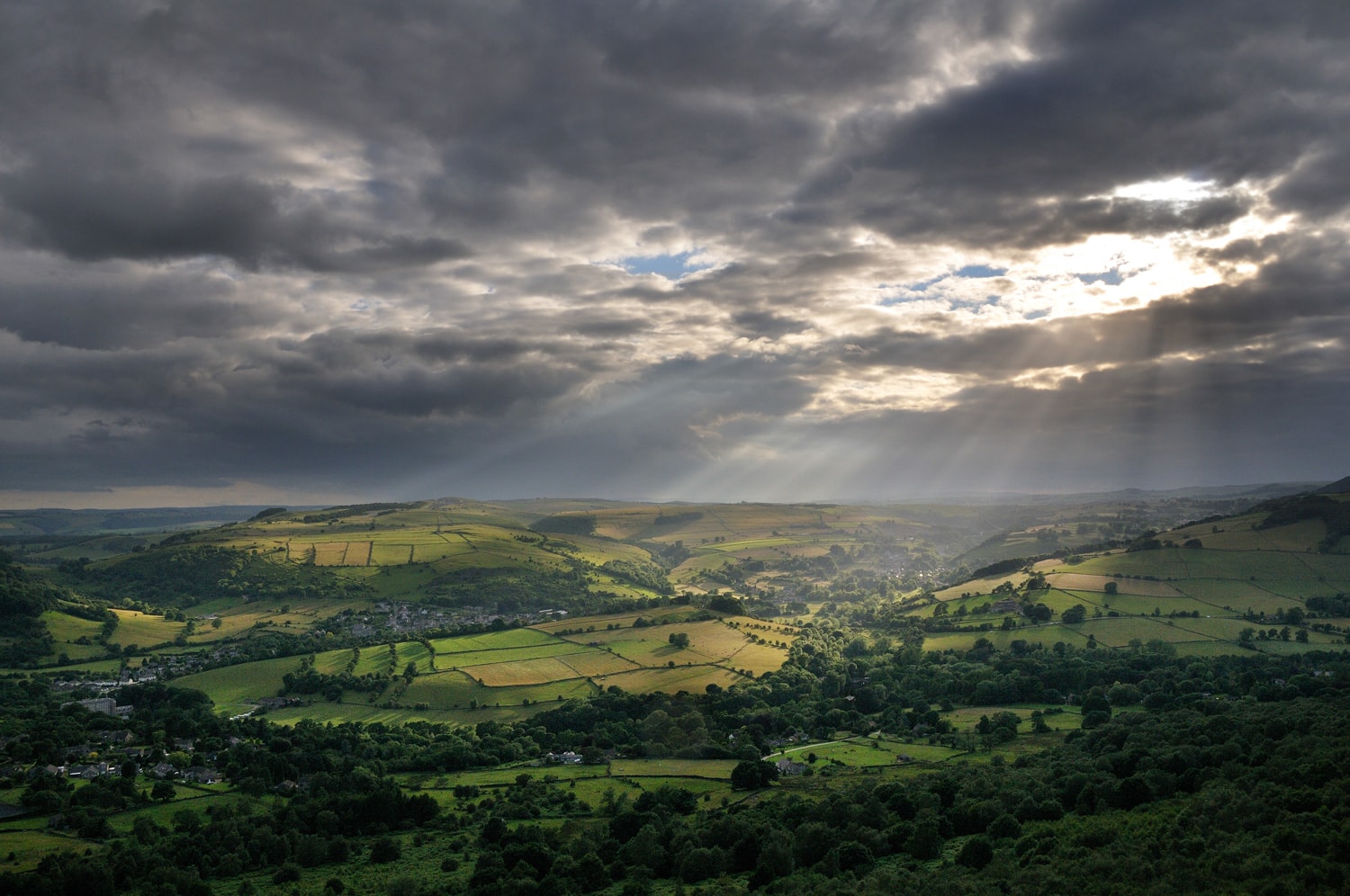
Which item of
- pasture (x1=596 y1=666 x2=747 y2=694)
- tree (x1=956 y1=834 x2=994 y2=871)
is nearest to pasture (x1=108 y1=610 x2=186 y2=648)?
pasture (x1=596 y1=666 x2=747 y2=694)

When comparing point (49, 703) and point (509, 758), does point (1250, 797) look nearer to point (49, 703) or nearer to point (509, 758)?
point (509, 758)

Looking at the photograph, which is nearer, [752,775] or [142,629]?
[752,775]

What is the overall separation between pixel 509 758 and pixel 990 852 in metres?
52.5

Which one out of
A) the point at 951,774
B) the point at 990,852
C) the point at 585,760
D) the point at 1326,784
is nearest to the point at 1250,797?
the point at 1326,784

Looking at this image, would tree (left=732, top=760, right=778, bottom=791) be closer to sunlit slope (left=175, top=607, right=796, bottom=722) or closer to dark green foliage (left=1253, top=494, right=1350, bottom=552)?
sunlit slope (left=175, top=607, right=796, bottom=722)

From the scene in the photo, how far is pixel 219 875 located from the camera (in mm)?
53500

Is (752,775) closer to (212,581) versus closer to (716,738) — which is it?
(716,738)

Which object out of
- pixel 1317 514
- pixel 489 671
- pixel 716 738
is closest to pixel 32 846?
pixel 716 738

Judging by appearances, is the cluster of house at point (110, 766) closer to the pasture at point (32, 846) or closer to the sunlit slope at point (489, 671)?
the pasture at point (32, 846)

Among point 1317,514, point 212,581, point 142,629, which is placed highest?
point 1317,514

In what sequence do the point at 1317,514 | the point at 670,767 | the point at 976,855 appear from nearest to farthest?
1. the point at 976,855
2. the point at 670,767
3. the point at 1317,514

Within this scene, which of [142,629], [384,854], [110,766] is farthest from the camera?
[142,629]

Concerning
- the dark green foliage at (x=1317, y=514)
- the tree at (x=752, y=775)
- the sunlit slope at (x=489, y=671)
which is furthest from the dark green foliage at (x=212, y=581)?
the dark green foliage at (x=1317, y=514)

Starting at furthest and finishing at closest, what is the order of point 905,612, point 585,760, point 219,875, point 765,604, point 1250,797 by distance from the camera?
point 765,604
point 905,612
point 585,760
point 219,875
point 1250,797
